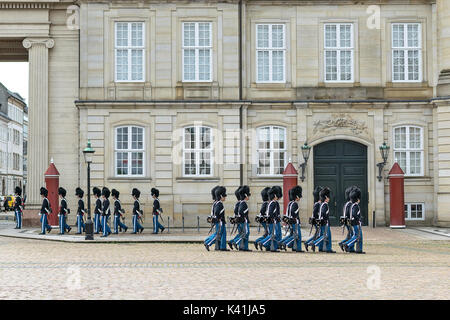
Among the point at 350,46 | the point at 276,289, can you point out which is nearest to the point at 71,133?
the point at 350,46

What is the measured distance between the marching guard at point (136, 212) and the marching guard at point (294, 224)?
882 cm

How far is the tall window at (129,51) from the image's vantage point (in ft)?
108

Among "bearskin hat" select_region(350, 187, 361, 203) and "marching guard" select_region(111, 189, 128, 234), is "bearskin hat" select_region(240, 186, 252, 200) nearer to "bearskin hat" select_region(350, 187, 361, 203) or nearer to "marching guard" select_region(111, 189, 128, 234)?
"bearskin hat" select_region(350, 187, 361, 203)

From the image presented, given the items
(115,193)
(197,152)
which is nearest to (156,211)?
(115,193)

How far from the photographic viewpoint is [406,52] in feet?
110

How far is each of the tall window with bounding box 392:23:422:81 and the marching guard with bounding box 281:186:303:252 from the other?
12.6 m

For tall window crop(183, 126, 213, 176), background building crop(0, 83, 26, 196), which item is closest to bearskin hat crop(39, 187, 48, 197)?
tall window crop(183, 126, 213, 176)

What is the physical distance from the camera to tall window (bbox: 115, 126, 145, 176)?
32.9 meters

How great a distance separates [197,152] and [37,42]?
722 cm

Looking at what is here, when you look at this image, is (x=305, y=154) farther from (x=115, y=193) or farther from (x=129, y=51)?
(x=129, y=51)

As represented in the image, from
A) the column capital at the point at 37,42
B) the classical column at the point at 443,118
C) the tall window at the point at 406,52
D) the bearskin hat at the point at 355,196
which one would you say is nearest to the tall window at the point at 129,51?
the column capital at the point at 37,42

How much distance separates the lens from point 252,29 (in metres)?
33.4

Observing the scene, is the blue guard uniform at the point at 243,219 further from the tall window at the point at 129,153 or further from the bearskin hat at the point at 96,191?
the tall window at the point at 129,153

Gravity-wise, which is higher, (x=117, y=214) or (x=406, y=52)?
(x=406, y=52)
